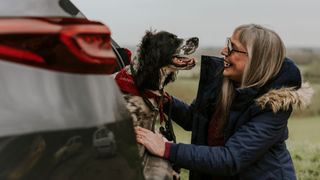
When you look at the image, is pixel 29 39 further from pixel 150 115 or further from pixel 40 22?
pixel 150 115

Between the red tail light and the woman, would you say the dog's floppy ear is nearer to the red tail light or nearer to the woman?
the woman

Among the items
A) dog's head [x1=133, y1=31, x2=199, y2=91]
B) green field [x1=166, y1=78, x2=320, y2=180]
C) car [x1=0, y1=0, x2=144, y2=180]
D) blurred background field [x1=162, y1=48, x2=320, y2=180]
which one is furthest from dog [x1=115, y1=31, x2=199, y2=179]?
green field [x1=166, y1=78, x2=320, y2=180]

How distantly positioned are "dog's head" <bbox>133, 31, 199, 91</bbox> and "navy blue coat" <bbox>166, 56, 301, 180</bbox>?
0.54 metres

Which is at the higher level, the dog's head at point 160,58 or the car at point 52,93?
the car at point 52,93

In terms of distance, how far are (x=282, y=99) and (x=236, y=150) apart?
29 centimetres

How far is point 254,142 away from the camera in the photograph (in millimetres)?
2938

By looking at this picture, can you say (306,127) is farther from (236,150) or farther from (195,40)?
(236,150)

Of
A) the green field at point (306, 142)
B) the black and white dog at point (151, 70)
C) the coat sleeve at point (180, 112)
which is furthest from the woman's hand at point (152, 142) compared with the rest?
the green field at point (306, 142)

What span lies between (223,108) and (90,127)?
147cm

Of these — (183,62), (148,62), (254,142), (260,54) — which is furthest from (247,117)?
(183,62)

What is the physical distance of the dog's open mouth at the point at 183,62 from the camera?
3886mm

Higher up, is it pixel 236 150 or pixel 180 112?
pixel 236 150

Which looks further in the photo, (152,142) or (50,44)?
(152,142)

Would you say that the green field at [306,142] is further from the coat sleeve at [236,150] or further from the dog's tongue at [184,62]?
the coat sleeve at [236,150]
